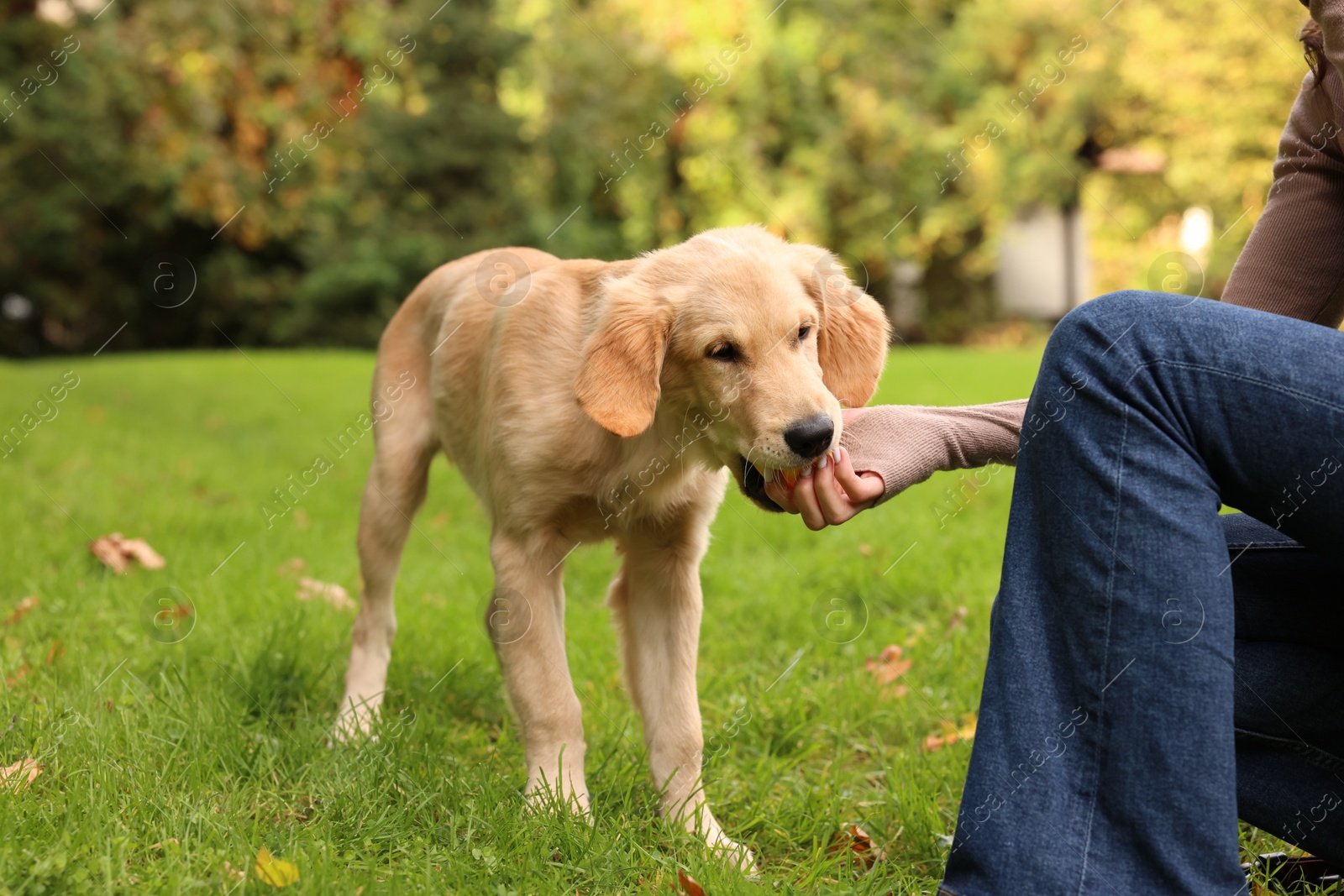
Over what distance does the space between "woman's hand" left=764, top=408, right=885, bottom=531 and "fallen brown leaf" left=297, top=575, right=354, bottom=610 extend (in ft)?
7.80

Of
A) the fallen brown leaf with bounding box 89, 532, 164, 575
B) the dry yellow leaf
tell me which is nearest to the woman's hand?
the dry yellow leaf

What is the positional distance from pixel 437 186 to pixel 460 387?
15667mm

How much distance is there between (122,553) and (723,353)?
9.50 feet

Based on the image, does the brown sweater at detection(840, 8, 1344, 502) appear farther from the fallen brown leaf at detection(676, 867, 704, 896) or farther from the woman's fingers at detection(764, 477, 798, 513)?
the fallen brown leaf at detection(676, 867, 704, 896)

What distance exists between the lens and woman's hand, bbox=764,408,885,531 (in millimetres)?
2092

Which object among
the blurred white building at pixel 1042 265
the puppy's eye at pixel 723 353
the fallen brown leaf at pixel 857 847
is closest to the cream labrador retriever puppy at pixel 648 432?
the puppy's eye at pixel 723 353

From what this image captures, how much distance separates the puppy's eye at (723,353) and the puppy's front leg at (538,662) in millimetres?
657

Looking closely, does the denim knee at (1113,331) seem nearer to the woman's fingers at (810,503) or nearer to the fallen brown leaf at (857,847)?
the woman's fingers at (810,503)

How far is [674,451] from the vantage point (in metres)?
2.84

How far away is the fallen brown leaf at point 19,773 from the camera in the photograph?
2.17m

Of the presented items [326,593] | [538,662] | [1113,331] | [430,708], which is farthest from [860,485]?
[326,593]

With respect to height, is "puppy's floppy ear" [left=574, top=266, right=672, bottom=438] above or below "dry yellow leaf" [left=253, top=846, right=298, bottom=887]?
above

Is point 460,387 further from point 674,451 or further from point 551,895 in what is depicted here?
point 551,895

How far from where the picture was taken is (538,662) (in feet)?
8.86
